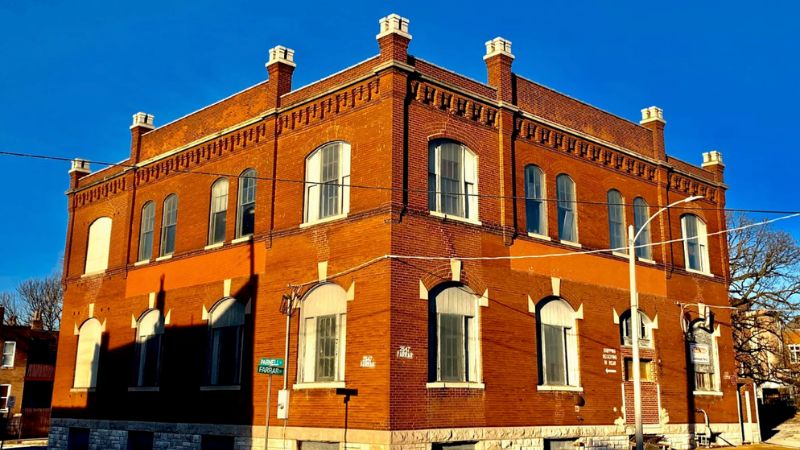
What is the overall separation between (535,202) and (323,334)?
8.35 metres

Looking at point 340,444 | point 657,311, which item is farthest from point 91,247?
point 657,311

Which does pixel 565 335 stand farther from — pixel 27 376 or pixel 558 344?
pixel 27 376

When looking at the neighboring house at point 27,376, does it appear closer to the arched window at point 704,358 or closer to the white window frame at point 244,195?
the white window frame at point 244,195

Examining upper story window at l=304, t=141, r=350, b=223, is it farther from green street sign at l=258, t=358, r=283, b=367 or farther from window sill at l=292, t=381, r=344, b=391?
window sill at l=292, t=381, r=344, b=391

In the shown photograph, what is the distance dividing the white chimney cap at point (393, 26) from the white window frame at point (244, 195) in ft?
22.3

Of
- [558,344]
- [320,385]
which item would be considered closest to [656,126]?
[558,344]

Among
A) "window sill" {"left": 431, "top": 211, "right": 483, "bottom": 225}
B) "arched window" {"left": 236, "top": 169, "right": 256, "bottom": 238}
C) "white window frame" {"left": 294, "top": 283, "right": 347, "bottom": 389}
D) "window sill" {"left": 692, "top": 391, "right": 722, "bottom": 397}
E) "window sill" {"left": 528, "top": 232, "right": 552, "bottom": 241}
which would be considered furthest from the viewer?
"window sill" {"left": 692, "top": 391, "right": 722, "bottom": 397}

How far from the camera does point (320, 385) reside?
70.0ft

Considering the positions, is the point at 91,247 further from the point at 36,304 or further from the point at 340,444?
the point at 36,304

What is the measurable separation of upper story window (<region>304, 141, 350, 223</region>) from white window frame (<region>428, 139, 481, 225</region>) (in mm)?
2404

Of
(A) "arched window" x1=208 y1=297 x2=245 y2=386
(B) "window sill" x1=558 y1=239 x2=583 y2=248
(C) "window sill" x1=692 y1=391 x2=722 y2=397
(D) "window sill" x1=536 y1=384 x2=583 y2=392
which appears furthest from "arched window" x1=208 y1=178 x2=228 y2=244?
(C) "window sill" x1=692 y1=391 x2=722 y2=397

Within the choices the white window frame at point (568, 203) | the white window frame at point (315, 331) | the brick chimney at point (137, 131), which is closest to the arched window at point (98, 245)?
the brick chimney at point (137, 131)

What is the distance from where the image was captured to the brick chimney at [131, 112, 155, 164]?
1242 inches

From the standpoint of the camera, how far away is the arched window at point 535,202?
82.8 feet
